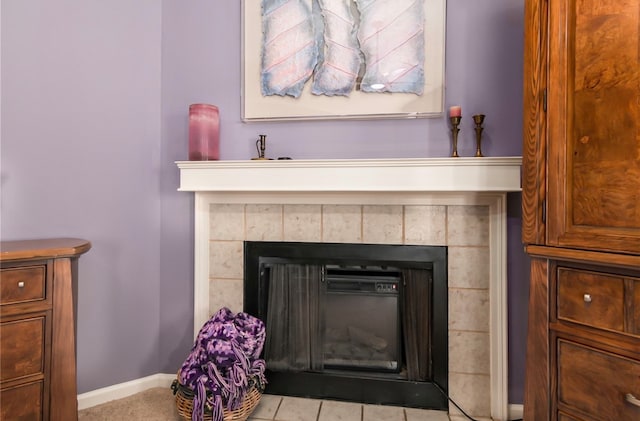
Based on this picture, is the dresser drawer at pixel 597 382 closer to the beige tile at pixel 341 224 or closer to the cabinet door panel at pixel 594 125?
the cabinet door panel at pixel 594 125

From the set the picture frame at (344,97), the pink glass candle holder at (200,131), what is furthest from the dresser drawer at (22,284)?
the picture frame at (344,97)

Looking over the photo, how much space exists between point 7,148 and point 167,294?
0.99 meters

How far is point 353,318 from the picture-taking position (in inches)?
68.1

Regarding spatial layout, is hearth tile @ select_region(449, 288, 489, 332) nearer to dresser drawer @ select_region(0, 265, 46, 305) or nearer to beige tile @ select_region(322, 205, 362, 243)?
beige tile @ select_region(322, 205, 362, 243)

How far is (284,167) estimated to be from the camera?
5.01 feet

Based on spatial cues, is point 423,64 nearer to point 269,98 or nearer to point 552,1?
point 552,1

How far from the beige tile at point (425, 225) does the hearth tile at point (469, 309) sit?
266 mm

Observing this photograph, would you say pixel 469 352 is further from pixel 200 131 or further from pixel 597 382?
pixel 200 131

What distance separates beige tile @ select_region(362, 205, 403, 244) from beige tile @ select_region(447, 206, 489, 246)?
0.24 metres

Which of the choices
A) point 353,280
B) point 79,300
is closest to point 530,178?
point 353,280

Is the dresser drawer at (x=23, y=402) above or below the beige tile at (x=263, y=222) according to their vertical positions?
below

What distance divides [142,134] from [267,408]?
1559 millimetres

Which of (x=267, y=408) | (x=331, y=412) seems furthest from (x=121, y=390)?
(x=331, y=412)

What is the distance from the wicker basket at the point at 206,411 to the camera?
1.35 meters
